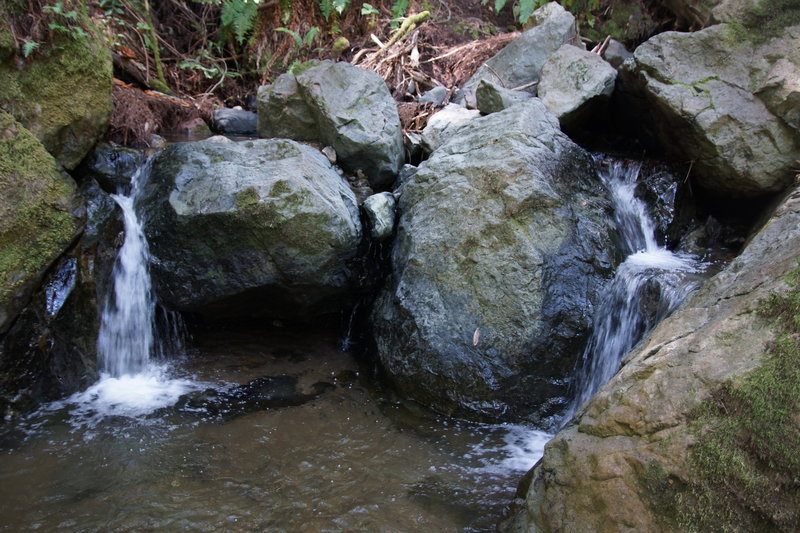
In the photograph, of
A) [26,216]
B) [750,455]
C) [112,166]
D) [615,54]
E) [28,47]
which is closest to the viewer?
[750,455]

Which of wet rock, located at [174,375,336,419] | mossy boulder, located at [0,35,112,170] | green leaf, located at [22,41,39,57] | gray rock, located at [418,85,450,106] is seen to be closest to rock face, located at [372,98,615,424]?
wet rock, located at [174,375,336,419]

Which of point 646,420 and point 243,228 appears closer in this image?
point 646,420

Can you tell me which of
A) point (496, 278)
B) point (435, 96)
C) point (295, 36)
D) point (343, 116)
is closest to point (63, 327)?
point (343, 116)

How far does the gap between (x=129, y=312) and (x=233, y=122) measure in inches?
144

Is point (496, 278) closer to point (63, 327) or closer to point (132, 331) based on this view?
point (132, 331)

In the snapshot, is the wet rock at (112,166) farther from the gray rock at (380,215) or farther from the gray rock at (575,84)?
the gray rock at (575,84)

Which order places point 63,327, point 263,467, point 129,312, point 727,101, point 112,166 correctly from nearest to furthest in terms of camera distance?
point 263,467
point 63,327
point 129,312
point 112,166
point 727,101

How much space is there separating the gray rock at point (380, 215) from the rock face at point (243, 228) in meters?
0.15

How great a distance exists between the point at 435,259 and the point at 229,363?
2.06m

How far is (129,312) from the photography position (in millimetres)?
4645

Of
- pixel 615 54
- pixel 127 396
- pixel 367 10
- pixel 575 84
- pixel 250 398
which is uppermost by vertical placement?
pixel 367 10

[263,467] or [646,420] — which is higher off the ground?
[646,420]

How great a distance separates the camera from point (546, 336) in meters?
4.14

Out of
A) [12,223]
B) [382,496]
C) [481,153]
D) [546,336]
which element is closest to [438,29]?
[481,153]
